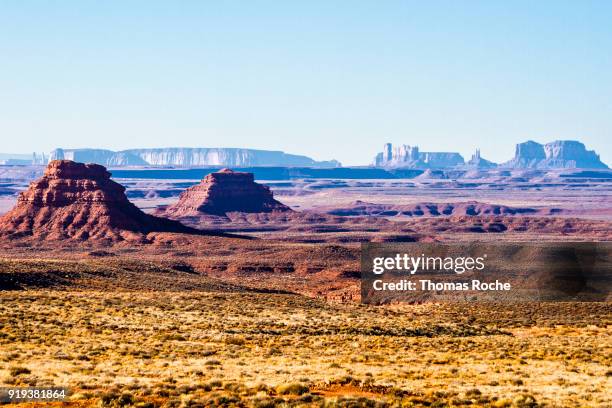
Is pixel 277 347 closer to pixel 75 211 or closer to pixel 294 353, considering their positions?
pixel 294 353

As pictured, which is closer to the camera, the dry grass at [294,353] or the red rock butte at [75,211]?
the dry grass at [294,353]

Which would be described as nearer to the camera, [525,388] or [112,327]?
[525,388]

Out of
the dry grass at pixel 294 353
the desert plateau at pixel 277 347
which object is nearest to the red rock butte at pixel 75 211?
the desert plateau at pixel 277 347

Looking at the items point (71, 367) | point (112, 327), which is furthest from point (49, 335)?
point (71, 367)

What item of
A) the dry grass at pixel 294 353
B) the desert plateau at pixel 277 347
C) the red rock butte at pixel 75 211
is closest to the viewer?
the dry grass at pixel 294 353

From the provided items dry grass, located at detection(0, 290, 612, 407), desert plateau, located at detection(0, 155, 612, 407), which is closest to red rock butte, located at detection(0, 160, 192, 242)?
desert plateau, located at detection(0, 155, 612, 407)

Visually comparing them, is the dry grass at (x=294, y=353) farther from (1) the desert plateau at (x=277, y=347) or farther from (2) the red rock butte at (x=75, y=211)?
(2) the red rock butte at (x=75, y=211)

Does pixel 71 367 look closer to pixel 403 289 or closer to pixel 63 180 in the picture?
pixel 403 289
